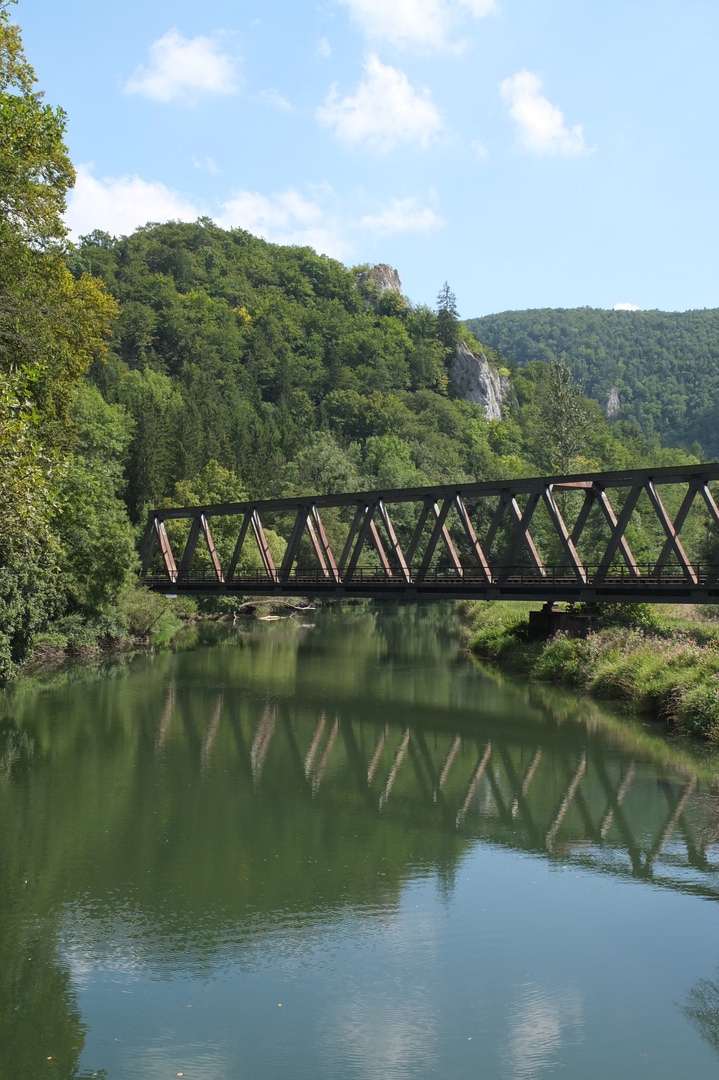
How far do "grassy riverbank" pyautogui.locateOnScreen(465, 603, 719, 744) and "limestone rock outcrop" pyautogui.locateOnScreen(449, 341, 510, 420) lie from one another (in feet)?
381

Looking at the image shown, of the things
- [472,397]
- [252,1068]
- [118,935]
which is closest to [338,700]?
[118,935]

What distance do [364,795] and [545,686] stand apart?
47.6 ft

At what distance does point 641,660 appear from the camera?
2819 centimetres

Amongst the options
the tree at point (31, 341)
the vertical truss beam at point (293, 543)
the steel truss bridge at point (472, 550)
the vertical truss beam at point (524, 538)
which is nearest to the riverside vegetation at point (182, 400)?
the tree at point (31, 341)

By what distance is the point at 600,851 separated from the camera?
1545 cm

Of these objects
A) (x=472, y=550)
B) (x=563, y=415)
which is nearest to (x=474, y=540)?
(x=472, y=550)

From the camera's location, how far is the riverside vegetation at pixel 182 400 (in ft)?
84.1

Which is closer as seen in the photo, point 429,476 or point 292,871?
point 292,871

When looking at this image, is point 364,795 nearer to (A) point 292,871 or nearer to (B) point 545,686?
(A) point 292,871

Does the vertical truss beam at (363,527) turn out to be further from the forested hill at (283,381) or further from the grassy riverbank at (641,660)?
the forested hill at (283,381)

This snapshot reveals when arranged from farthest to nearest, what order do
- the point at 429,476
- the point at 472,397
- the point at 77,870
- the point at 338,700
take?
the point at 472,397, the point at 429,476, the point at 338,700, the point at 77,870

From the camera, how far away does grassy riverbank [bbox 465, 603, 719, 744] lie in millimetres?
23781

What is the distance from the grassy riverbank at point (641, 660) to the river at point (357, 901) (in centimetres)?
126

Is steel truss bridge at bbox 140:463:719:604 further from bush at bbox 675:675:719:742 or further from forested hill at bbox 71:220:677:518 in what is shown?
forested hill at bbox 71:220:677:518
